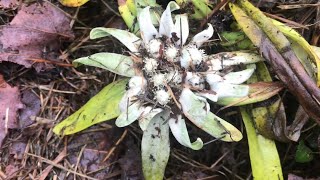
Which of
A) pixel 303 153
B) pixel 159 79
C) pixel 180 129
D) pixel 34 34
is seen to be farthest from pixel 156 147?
pixel 34 34

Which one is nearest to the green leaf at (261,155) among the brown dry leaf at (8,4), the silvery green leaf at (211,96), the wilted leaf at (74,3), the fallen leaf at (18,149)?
the silvery green leaf at (211,96)

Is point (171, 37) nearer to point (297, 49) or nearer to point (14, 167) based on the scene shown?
point (297, 49)

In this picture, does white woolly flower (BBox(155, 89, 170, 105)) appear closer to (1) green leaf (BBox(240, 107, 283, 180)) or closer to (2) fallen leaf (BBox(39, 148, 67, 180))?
(1) green leaf (BBox(240, 107, 283, 180))

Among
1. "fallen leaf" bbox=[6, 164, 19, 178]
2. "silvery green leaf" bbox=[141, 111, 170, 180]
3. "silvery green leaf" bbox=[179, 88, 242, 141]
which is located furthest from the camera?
"fallen leaf" bbox=[6, 164, 19, 178]

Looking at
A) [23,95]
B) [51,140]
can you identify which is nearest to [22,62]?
[23,95]

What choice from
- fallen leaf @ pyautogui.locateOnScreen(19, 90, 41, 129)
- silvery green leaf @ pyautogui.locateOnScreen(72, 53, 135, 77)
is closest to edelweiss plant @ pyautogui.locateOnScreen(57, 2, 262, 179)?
silvery green leaf @ pyautogui.locateOnScreen(72, 53, 135, 77)

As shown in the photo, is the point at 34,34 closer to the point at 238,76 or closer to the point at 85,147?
the point at 85,147
